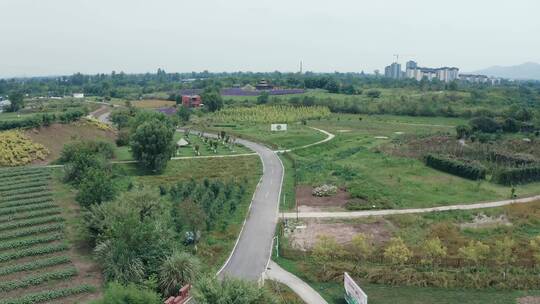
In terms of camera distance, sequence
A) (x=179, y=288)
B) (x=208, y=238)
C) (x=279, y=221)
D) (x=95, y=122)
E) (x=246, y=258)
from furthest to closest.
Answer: (x=95, y=122) → (x=279, y=221) → (x=208, y=238) → (x=246, y=258) → (x=179, y=288)

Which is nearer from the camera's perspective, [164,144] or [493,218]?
[493,218]

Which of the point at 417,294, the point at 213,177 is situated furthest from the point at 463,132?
the point at 417,294

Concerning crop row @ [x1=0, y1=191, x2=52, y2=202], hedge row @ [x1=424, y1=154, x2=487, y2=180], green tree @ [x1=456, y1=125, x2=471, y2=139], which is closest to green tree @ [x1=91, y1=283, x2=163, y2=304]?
crop row @ [x1=0, y1=191, x2=52, y2=202]

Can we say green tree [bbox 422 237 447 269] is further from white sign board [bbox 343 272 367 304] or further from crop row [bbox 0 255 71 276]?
crop row [bbox 0 255 71 276]

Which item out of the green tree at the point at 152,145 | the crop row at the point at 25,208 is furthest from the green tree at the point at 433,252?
the green tree at the point at 152,145

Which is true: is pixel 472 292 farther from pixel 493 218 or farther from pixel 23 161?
pixel 23 161

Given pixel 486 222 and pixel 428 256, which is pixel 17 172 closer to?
pixel 428 256

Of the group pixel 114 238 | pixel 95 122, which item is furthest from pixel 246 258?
pixel 95 122

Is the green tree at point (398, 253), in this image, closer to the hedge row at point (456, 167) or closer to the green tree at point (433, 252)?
the green tree at point (433, 252)
